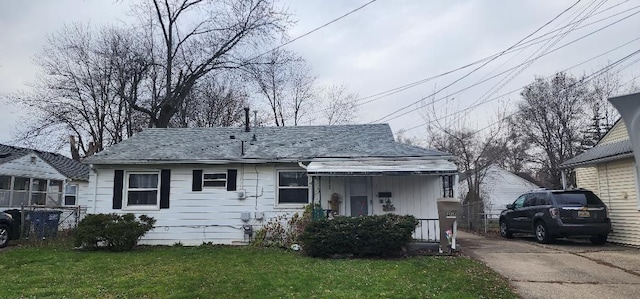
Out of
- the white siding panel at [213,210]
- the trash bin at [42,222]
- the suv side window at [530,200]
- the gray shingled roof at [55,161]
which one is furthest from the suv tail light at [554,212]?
the gray shingled roof at [55,161]

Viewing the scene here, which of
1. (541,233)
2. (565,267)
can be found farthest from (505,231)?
(565,267)

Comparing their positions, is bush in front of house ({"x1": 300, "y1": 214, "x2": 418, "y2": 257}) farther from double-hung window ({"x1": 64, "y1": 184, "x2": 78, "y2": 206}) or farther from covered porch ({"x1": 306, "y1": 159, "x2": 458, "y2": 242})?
double-hung window ({"x1": 64, "y1": 184, "x2": 78, "y2": 206})

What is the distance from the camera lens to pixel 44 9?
1284cm

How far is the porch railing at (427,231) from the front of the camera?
11945mm

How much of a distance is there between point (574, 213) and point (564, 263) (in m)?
3.40

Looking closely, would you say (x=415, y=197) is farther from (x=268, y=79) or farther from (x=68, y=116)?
(x=68, y=116)

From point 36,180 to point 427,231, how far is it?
17.4 metres

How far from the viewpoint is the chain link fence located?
18.6 metres

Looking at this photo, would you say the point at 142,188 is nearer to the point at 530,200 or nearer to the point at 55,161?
the point at 55,161

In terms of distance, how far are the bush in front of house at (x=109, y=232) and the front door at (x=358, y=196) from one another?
580cm

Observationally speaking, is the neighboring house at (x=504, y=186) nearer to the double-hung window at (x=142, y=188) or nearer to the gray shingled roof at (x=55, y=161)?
the gray shingled roof at (x=55, y=161)

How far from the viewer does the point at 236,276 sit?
779 centimetres

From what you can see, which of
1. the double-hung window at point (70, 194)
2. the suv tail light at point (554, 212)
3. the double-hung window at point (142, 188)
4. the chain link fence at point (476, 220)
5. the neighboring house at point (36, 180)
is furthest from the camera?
the double-hung window at point (70, 194)

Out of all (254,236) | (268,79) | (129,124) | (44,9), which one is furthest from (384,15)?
(129,124)
